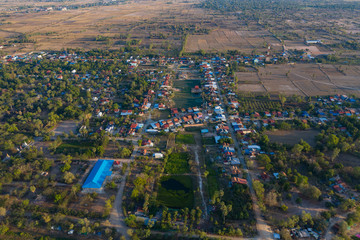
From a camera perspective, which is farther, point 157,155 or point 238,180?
point 157,155

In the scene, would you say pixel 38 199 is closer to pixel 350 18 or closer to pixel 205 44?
pixel 205 44

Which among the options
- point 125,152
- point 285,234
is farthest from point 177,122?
point 285,234

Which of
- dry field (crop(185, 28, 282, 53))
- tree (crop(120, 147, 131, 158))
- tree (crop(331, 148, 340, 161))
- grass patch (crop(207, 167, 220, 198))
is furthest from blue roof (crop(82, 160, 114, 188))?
dry field (crop(185, 28, 282, 53))

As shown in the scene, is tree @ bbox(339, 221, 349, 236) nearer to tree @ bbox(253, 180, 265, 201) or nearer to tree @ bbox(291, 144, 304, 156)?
tree @ bbox(253, 180, 265, 201)

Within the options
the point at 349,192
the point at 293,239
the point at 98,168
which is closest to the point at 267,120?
the point at 349,192

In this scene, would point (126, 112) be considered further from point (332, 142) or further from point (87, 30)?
point (87, 30)

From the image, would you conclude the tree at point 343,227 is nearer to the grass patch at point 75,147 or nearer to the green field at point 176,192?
the green field at point 176,192

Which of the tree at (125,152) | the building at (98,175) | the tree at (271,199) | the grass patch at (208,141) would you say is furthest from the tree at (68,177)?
the tree at (271,199)
